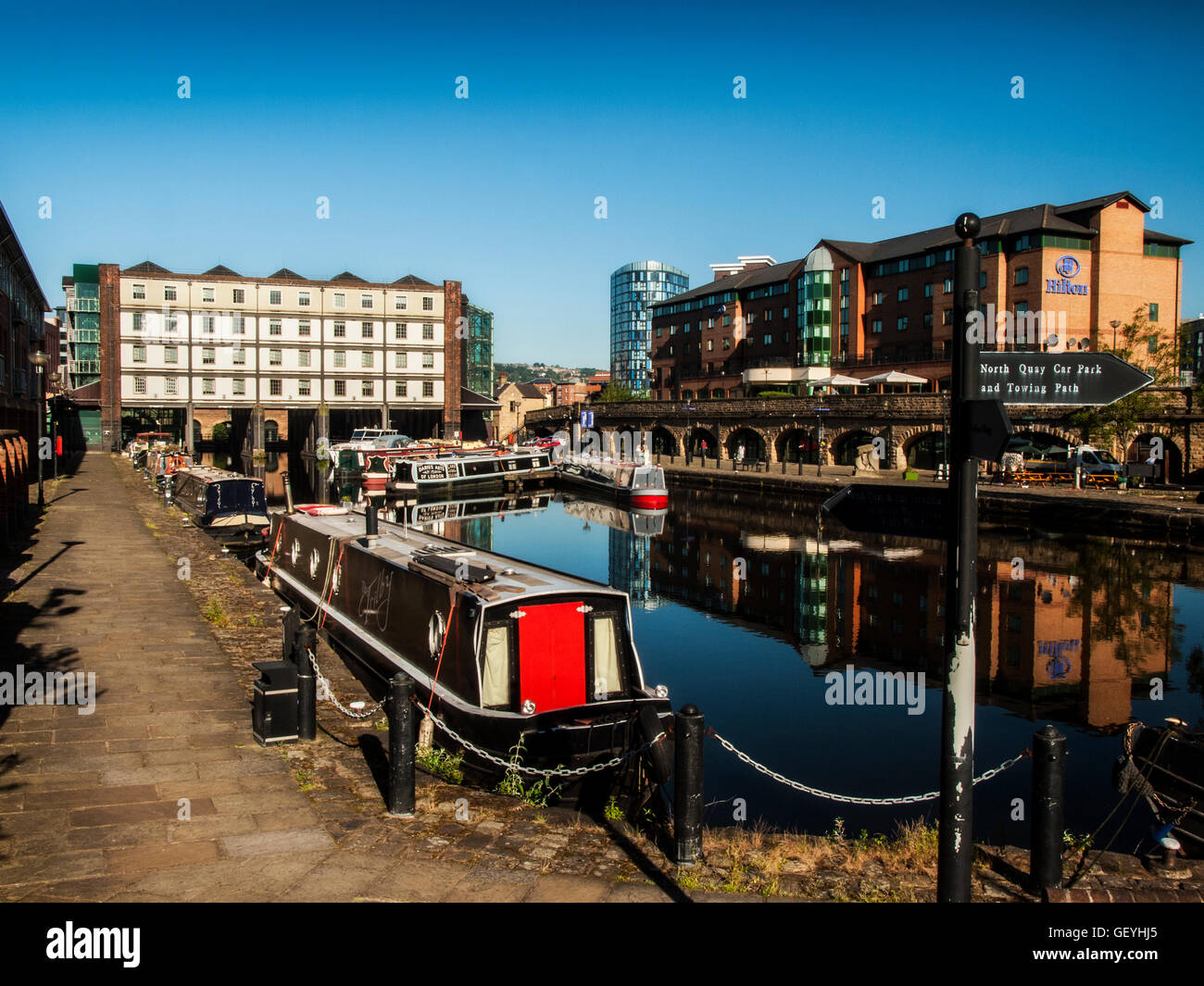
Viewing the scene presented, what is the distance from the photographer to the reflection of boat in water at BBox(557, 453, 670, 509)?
47.2 metres

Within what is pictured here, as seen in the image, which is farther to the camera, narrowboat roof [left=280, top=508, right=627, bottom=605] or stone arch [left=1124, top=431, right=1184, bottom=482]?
stone arch [left=1124, top=431, right=1184, bottom=482]

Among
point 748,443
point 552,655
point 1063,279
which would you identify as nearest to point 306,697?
point 552,655

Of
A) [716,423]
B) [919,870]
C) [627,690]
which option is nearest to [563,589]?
[627,690]

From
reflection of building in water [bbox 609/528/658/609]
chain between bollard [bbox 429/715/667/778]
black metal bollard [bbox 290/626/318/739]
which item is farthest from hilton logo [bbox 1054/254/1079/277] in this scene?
black metal bollard [bbox 290/626/318/739]

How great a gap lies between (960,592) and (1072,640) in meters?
18.3

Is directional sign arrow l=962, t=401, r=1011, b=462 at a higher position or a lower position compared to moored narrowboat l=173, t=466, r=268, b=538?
higher

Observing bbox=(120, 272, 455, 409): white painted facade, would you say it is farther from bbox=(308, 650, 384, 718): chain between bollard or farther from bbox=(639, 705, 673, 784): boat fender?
bbox=(639, 705, 673, 784): boat fender

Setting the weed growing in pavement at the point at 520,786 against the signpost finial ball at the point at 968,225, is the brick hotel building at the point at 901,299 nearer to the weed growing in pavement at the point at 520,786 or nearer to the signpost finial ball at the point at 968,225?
the weed growing in pavement at the point at 520,786

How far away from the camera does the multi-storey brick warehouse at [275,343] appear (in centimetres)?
6850

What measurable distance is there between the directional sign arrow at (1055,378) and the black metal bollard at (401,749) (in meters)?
5.03

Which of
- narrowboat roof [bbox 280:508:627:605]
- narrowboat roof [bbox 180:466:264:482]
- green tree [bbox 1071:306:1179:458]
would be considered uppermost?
green tree [bbox 1071:306:1179:458]

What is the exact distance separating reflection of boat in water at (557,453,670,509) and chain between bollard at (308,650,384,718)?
36.0m
